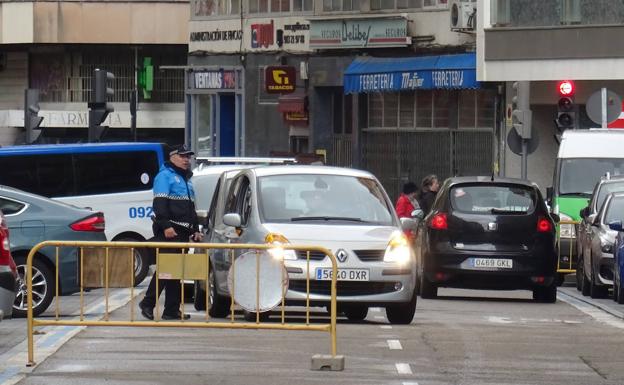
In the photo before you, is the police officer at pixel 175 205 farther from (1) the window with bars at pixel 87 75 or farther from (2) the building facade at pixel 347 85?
(1) the window with bars at pixel 87 75

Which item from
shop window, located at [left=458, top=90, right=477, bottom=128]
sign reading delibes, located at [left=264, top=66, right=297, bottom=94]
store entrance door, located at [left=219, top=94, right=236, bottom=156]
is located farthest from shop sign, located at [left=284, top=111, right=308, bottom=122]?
shop window, located at [left=458, top=90, right=477, bottom=128]

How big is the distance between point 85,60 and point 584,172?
35.3m

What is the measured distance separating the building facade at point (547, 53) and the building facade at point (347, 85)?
103cm

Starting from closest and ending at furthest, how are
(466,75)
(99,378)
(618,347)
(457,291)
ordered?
(99,378) < (618,347) < (457,291) < (466,75)

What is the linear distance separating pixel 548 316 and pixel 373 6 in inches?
1017

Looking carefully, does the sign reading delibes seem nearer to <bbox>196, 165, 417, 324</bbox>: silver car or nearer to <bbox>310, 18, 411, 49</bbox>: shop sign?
<bbox>310, 18, 411, 49</bbox>: shop sign

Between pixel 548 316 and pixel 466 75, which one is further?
pixel 466 75

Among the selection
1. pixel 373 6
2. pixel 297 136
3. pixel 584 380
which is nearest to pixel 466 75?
pixel 373 6

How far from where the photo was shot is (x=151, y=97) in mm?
59031

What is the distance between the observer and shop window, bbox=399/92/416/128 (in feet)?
140

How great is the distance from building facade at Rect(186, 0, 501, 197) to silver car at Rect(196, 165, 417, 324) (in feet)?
73.1

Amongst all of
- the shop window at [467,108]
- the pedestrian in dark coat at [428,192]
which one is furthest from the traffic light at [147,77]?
the pedestrian in dark coat at [428,192]

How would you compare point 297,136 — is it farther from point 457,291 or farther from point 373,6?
point 457,291

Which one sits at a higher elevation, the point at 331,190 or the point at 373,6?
the point at 373,6
